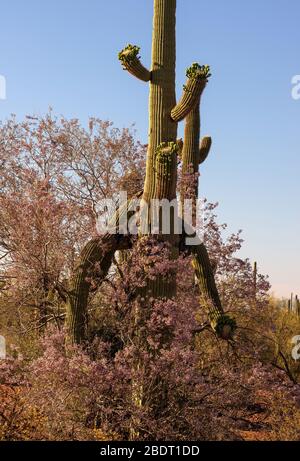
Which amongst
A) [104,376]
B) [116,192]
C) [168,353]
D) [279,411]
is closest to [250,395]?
[279,411]

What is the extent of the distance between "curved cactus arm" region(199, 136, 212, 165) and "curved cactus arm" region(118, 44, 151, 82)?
372cm

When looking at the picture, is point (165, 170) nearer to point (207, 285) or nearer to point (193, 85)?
point (193, 85)

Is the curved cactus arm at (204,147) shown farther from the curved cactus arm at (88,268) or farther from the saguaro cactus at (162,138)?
the curved cactus arm at (88,268)

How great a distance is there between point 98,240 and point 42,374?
2.26m

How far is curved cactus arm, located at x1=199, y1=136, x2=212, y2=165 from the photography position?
12.9m

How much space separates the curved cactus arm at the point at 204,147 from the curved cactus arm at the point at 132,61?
3.72 metres

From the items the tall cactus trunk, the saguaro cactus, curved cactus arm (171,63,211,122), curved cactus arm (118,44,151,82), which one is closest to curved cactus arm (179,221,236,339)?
the saguaro cactus

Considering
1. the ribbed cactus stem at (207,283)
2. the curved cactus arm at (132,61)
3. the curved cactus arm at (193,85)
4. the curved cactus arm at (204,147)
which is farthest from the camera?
the curved cactus arm at (204,147)

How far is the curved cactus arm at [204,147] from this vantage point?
1293cm

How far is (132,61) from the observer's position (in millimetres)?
9297

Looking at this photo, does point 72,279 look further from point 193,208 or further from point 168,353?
point 193,208

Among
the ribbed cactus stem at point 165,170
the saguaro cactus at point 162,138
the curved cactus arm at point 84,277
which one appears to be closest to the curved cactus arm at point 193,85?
the saguaro cactus at point 162,138

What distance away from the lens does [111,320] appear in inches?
363

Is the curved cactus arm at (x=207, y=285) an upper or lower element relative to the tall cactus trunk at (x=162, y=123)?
lower
